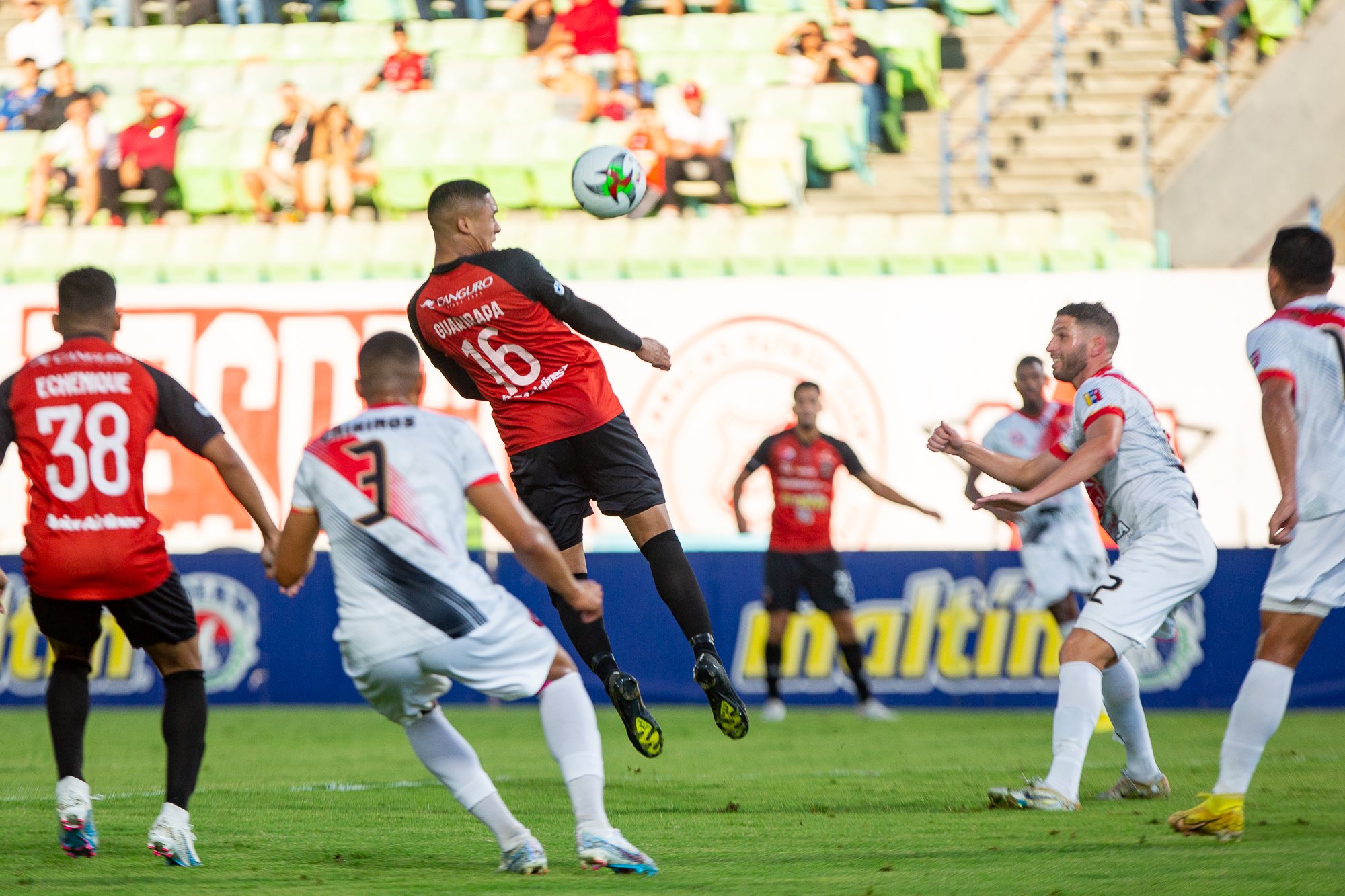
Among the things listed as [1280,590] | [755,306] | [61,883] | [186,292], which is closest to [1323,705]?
[755,306]

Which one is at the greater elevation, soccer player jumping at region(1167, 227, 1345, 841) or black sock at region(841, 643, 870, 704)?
soccer player jumping at region(1167, 227, 1345, 841)

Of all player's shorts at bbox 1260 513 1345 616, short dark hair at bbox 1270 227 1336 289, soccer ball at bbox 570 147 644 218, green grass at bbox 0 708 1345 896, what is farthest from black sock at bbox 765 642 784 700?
short dark hair at bbox 1270 227 1336 289

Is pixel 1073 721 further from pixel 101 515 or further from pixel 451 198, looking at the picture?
pixel 101 515

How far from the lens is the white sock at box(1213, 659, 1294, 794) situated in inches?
203

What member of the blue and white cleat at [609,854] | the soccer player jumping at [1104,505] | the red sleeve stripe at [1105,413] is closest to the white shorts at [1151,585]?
the soccer player jumping at [1104,505]

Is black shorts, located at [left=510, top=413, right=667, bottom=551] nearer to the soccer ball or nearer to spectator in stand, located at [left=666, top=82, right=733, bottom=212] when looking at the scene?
the soccer ball

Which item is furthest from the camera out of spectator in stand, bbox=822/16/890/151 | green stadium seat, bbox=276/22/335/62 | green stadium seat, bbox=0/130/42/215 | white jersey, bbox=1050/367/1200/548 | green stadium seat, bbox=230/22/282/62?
green stadium seat, bbox=230/22/282/62

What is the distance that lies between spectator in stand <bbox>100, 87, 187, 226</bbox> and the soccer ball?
Result: 13.3 meters

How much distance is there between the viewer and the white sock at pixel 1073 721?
6.04 m

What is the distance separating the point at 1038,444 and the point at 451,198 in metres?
5.57

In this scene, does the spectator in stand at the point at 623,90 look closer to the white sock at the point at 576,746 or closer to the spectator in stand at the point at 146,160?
the spectator in stand at the point at 146,160

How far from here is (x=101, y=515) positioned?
519 cm

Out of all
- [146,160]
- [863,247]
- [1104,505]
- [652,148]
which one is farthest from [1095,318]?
[146,160]

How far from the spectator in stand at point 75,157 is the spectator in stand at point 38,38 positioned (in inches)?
87.7
